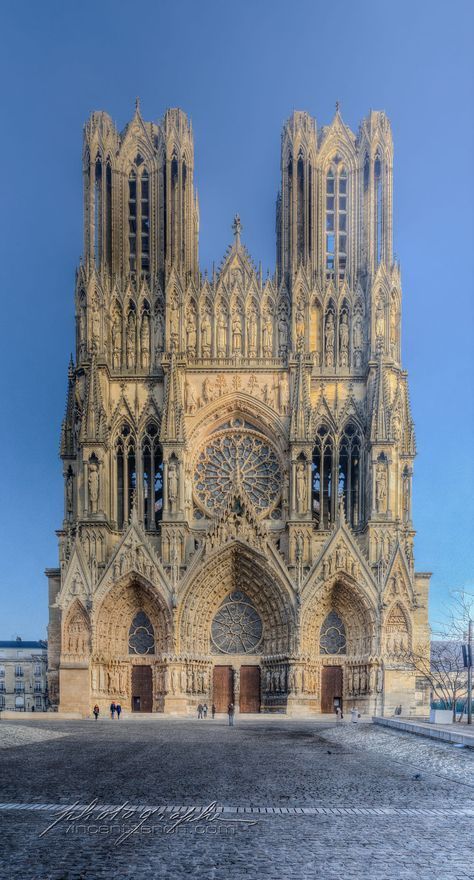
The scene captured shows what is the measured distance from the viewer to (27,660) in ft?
348

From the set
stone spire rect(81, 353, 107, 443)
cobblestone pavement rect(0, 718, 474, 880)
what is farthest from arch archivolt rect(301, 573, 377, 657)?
cobblestone pavement rect(0, 718, 474, 880)

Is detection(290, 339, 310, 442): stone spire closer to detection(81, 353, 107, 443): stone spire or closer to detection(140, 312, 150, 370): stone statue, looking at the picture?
detection(140, 312, 150, 370): stone statue

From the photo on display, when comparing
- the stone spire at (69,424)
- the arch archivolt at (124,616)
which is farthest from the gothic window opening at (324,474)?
the stone spire at (69,424)

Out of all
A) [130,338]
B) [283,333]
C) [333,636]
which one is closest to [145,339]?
[130,338]

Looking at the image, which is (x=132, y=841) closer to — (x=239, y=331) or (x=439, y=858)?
(x=439, y=858)

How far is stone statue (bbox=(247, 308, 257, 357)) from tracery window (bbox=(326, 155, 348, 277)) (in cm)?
586

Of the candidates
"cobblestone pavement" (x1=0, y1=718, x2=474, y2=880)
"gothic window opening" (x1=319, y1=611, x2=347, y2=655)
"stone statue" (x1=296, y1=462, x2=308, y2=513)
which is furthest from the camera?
"gothic window opening" (x1=319, y1=611, x2=347, y2=655)

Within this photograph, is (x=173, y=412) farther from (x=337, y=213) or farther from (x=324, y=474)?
(x=337, y=213)

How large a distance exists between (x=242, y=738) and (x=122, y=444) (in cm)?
2634

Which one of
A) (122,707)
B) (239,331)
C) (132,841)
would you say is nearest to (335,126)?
(239,331)

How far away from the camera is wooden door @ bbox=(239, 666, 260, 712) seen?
53969 millimetres

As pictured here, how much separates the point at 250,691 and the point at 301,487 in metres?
12.1

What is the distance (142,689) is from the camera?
5322 cm

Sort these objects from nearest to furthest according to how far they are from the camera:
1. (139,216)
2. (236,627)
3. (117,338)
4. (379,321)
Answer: (236,627) → (379,321) → (117,338) → (139,216)
